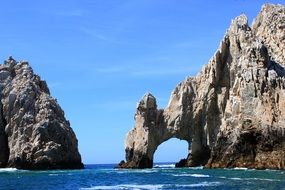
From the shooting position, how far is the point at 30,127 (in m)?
106

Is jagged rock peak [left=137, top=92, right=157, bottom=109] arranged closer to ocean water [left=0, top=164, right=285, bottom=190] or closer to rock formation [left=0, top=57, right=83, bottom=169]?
rock formation [left=0, top=57, right=83, bottom=169]

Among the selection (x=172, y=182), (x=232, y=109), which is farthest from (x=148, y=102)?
(x=172, y=182)

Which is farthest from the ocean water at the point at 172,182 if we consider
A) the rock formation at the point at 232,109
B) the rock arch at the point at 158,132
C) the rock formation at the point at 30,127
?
the rock formation at the point at 30,127

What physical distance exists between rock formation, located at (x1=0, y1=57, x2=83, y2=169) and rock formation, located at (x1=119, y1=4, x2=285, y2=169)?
41.6 ft

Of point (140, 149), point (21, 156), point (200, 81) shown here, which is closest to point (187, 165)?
point (140, 149)

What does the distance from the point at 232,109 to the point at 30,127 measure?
40910 mm

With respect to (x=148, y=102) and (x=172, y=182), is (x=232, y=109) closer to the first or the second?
(x=148, y=102)

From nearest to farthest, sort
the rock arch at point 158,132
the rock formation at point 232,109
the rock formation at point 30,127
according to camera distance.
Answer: the rock formation at point 232,109 → the rock arch at point 158,132 → the rock formation at point 30,127

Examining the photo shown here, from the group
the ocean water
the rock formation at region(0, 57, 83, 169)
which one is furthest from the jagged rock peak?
the ocean water

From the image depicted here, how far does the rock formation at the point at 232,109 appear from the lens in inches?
3039

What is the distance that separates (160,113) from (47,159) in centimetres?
2314

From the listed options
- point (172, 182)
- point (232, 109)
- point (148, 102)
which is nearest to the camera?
point (172, 182)

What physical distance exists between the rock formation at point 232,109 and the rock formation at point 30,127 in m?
12.7

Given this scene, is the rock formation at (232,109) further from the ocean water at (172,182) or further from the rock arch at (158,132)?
the ocean water at (172,182)
